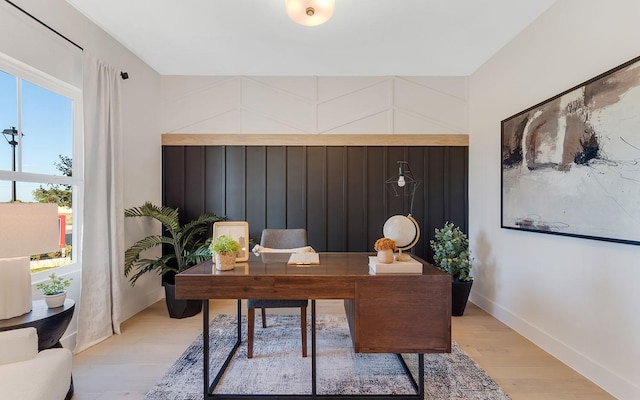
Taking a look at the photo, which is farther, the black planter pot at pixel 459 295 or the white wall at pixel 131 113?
the black planter pot at pixel 459 295

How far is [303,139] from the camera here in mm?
3689

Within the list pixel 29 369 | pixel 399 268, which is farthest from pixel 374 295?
pixel 29 369

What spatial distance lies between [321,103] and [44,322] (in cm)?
315

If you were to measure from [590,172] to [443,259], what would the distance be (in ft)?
4.88

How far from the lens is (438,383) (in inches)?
76.0

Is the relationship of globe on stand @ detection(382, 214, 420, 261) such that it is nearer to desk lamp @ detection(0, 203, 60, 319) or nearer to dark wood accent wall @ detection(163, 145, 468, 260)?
desk lamp @ detection(0, 203, 60, 319)

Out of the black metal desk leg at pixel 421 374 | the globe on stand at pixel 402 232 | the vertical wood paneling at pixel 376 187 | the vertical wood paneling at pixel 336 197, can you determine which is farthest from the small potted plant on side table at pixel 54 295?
the vertical wood paneling at pixel 376 187

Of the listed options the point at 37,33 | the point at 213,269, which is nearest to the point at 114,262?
the point at 213,269

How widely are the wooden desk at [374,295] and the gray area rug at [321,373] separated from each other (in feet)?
1.72

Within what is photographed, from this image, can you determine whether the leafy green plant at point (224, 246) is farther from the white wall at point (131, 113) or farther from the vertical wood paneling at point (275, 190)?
the vertical wood paneling at point (275, 190)

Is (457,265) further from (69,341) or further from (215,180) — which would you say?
(69,341)

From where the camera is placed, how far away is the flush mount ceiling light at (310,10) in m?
1.91

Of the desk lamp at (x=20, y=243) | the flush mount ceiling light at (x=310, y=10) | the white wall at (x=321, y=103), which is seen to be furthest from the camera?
the white wall at (x=321, y=103)

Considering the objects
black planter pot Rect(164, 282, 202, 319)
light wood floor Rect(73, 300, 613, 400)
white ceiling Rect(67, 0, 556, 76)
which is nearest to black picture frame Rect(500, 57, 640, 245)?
white ceiling Rect(67, 0, 556, 76)
